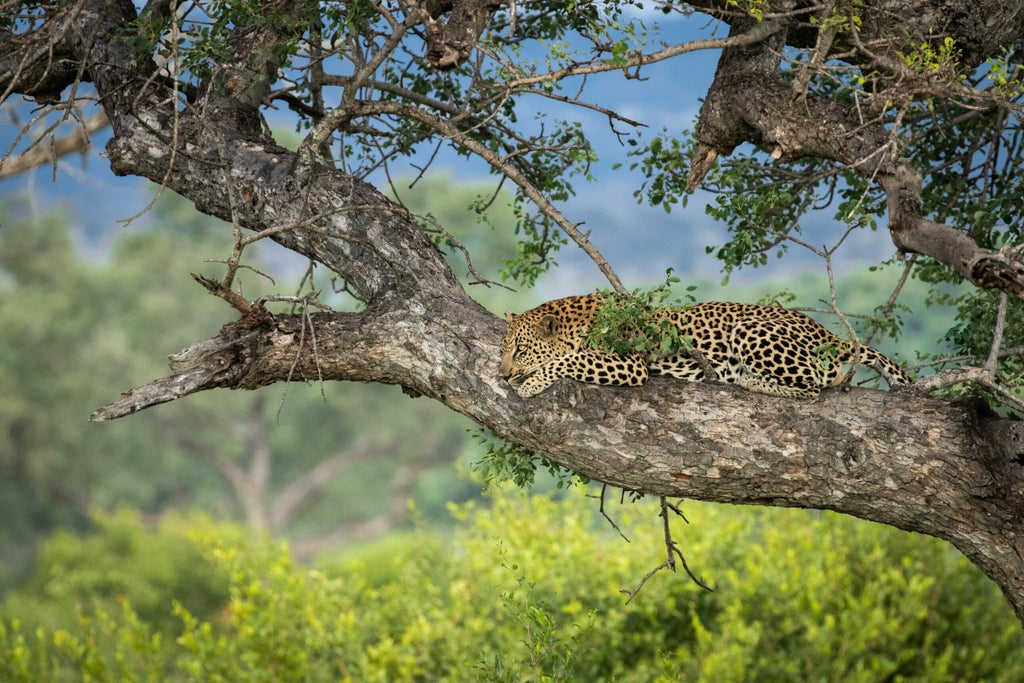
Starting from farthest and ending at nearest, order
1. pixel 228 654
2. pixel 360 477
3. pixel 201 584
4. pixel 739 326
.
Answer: pixel 360 477, pixel 201 584, pixel 228 654, pixel 739 326

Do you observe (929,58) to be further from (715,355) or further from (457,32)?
(457,32)

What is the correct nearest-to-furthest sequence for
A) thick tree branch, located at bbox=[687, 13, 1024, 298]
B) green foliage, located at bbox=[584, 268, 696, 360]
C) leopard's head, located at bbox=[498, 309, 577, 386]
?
1. green foliage, located at bbox=[584, 268, 696, 360]
2. thick tree branch, located at bbox=[687, 13, 1024, 298]
3. leopard's head, located at bbox=[498, 309, 577, 386]

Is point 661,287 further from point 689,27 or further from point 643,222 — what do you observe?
point 643,222

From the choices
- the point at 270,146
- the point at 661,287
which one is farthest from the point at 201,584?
the point at 661,287

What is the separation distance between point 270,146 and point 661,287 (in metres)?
2.45

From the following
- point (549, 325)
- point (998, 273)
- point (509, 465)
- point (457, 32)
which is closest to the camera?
point (998, 273)

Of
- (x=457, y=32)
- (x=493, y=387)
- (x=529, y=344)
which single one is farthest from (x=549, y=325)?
(x=457, y=32)

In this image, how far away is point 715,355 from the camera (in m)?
5.67

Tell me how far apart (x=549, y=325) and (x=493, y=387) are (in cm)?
116

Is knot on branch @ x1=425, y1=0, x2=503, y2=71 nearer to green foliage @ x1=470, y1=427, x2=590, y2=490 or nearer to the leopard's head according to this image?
the leopard's head

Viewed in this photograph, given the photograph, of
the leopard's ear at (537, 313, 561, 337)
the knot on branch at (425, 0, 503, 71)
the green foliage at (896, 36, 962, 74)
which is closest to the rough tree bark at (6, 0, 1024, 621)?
the green foliage at (896, 36, 962, 74)

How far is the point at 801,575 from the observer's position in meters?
9.31

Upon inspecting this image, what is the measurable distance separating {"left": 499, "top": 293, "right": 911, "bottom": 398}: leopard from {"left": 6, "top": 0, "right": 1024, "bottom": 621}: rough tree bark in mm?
140

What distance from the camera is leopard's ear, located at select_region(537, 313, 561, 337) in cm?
613
